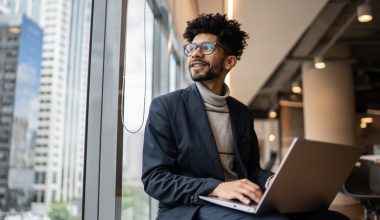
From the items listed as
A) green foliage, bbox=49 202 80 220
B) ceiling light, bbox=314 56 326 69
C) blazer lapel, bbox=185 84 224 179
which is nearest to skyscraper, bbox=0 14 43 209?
green foliage, bbox=49 202 80 220

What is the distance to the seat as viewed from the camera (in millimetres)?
2615

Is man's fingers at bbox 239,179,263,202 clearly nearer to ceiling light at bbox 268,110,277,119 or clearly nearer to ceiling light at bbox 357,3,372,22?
ceiling light at bbox 357,3,372,22

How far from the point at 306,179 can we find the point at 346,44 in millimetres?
7647

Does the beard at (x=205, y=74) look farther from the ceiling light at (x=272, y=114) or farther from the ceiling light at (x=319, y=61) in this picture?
the ceiling light at (x=272, y=114)

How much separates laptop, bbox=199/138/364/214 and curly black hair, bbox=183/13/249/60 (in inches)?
26.4

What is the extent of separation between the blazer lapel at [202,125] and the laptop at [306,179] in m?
0.23

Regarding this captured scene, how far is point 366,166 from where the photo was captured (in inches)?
112

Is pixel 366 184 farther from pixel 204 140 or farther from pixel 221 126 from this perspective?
pixel 204 140

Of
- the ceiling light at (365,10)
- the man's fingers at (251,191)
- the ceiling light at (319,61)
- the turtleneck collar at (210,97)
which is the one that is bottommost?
the man's fingers at (251,191)

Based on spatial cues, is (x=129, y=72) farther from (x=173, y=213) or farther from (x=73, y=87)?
(x=173, y=213)

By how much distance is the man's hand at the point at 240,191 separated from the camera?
1161 millimetres

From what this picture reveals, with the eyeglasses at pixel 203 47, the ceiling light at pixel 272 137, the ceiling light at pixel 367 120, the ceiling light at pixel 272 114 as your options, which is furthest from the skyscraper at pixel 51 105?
the ceiling light at pixel 272 137

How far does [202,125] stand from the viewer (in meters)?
1.47

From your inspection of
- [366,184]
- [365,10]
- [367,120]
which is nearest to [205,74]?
[366,184]
